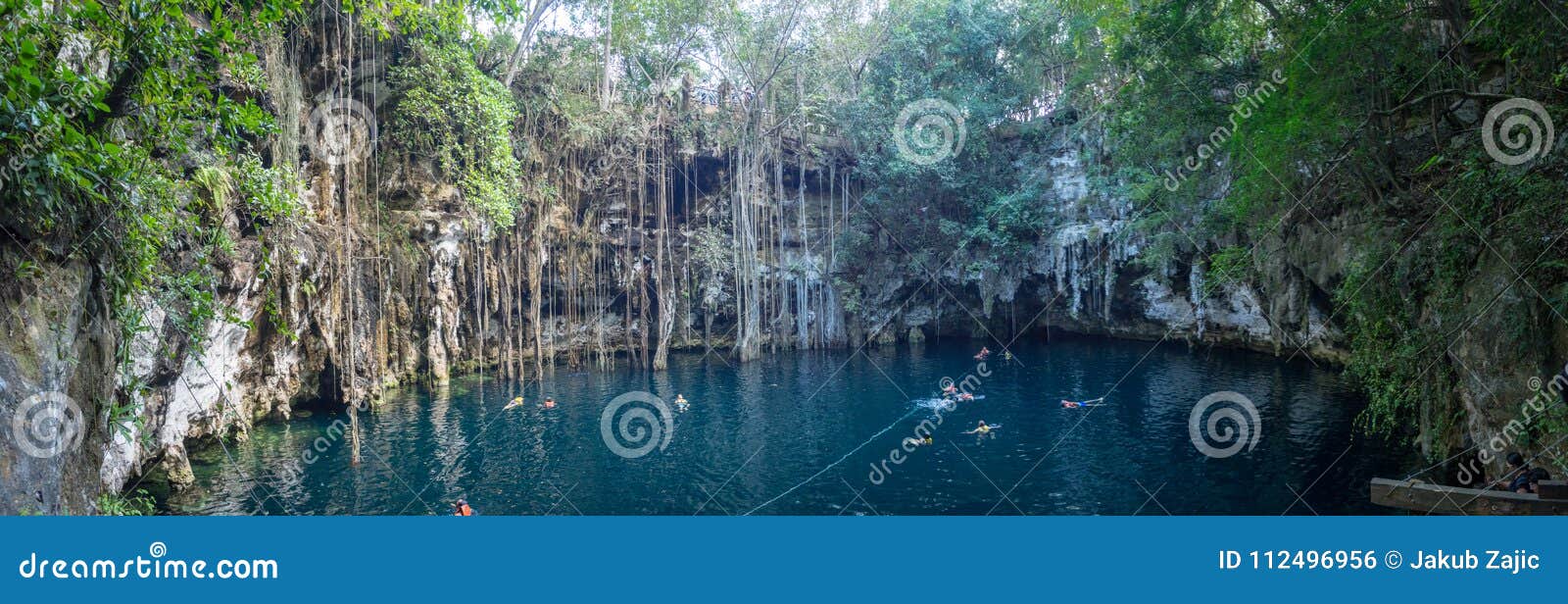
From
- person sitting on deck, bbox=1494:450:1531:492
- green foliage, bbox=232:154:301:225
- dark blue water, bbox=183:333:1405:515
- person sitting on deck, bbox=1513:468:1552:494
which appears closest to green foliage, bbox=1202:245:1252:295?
dark blue water, bbox=183:333:1405:515

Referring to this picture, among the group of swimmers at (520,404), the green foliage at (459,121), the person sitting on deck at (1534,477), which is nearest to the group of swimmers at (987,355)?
the group of swimmers at (520,404)

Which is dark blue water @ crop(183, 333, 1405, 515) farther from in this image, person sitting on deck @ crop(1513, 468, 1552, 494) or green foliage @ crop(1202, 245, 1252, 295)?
person sitting on deck @ crop(1513, 468, 1552, 494)

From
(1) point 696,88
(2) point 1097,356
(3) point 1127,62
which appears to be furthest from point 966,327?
(3) point 1127,62

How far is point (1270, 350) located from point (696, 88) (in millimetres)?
20728

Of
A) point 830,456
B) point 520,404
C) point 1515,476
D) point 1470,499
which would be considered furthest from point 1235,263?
point 520,404

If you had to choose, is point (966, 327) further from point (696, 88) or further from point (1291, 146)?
point (1291, 146)

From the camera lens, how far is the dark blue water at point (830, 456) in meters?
10.9

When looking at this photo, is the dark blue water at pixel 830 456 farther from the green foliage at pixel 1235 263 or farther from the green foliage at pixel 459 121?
the green foliage at pixel 459 121

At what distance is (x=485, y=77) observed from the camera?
18.9 metres

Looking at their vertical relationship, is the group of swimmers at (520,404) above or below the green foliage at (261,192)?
below

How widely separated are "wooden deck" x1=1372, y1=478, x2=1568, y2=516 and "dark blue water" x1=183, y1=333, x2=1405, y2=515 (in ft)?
17.3

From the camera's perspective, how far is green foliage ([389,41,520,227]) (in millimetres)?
18031

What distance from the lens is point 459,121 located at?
18719mm

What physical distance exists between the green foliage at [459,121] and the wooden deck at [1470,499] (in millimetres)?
18259
